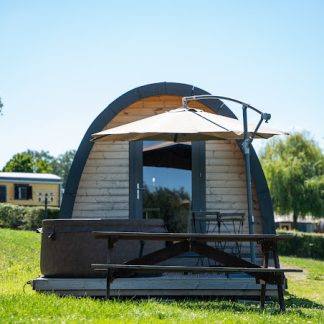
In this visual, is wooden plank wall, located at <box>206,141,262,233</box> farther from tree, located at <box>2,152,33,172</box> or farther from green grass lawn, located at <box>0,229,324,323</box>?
tree, located at <box>2,152,33,172</box>

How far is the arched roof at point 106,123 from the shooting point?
1136cm

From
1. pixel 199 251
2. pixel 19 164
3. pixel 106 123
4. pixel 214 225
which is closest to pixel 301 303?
pixel 199 251

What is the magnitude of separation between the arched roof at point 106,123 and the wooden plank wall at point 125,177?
0.99 ft

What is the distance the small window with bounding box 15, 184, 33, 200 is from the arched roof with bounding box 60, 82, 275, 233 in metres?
25.6

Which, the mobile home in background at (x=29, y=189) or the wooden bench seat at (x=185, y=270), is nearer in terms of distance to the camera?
the wooden bench seat at (x=185, y=270)

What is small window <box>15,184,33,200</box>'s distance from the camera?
3631 cm

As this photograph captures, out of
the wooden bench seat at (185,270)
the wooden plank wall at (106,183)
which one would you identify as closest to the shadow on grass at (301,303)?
the wooden bench seat at (185,270)

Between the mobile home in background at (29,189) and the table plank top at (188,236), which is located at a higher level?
the mobile home in background at (29,189)

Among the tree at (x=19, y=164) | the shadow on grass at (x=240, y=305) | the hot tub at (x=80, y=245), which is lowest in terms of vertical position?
the shadow on grass at (x=240, y=305)

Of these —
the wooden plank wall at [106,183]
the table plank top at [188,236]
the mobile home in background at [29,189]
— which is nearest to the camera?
the table plank top at [188,236]

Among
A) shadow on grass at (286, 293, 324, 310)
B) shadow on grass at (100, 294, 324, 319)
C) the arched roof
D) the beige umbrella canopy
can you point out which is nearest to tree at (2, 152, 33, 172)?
the arched roof

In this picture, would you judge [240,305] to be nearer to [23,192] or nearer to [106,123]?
[106,123]

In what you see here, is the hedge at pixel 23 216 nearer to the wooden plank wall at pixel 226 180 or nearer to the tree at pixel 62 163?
the wooden plank wall at pixel 226 180

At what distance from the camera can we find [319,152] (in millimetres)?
35594
